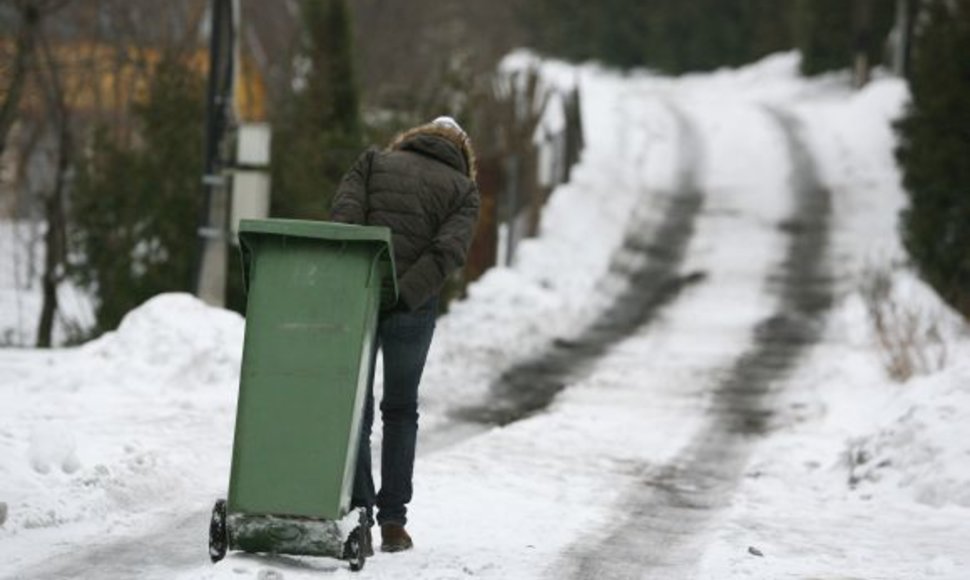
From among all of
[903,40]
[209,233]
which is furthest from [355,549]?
[903,40]

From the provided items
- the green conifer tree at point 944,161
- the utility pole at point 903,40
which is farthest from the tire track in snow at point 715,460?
the utility pole at point 903,40

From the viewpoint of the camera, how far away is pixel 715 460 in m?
12.0

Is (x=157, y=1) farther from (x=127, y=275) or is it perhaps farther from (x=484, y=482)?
(x=484, y=482)

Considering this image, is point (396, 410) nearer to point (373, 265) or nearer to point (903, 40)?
point (373, 265)

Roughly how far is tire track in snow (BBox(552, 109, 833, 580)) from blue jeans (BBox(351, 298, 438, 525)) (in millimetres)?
750

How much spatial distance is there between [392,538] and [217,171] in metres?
8.86

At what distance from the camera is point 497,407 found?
45.0ft

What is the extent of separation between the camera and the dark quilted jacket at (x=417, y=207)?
25.0 ft

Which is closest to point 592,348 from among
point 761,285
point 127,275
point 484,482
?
point 127,275

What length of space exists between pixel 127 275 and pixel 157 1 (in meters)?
16.1

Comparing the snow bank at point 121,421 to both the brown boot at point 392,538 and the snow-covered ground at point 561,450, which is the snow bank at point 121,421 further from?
the brown boot at point 392,538

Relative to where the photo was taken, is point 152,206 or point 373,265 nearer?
point 373,265

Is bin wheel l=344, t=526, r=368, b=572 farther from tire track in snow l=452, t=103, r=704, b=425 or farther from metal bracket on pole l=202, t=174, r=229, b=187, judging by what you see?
metal bracket on pole l=202, t=174, r=229, b=187

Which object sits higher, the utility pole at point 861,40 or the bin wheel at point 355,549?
the utility pole at point 861,40
